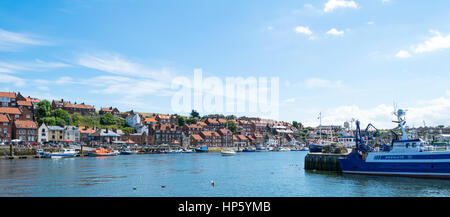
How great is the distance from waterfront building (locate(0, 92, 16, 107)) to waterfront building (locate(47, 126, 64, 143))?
892 inches

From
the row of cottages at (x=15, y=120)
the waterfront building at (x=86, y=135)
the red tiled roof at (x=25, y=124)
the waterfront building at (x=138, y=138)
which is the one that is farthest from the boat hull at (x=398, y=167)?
the waterfront building at (x=138, y=138)

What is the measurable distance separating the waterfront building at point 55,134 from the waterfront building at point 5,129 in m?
17.3

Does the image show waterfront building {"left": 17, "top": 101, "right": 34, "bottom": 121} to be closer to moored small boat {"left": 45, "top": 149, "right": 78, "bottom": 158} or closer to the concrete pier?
moored small boat {"left": 45, "top": 149, "right": 78, "bottom": 158}

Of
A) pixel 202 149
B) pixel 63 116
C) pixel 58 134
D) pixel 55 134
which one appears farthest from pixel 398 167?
pixel 63 116

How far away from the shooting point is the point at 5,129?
12325cm

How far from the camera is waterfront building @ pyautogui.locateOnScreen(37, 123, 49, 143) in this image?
135125 millimetres

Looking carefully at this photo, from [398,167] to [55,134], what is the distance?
434ft

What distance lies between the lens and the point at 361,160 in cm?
5403

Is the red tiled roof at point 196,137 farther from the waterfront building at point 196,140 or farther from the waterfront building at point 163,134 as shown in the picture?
the waterfront building at point 163,134

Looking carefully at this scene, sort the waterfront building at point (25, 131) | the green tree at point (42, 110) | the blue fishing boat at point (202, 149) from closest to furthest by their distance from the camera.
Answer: the waterfront building at point (25, 131) → the green tree at point (42, 110) → the blue fishing boat at point (202, 149)

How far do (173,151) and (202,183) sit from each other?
109 meters

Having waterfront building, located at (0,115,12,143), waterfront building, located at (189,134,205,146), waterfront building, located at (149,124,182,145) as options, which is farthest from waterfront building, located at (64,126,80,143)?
waterfront building, located at (189,134,205,146)

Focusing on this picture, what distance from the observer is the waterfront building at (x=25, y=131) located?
12719cm
